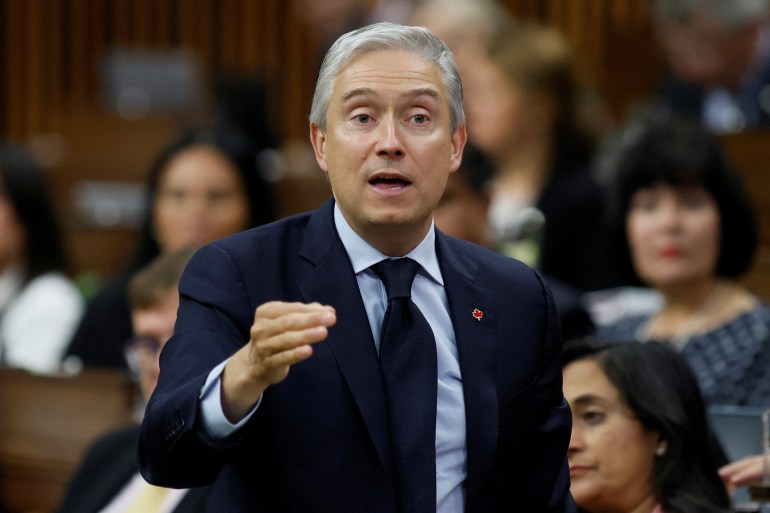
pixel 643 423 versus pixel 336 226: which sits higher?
pixel 336 226

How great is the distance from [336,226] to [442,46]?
283 millimetres

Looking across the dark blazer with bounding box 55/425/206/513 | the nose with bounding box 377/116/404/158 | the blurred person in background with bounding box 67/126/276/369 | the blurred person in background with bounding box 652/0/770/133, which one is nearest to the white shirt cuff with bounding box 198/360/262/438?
the nose with bounding box 377/116/404/158

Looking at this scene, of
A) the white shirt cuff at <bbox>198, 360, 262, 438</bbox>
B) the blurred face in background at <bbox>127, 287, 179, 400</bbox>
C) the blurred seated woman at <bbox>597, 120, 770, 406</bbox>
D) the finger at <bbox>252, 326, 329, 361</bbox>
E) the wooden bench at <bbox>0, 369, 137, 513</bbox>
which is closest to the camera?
the finger at <bbox>252, 326, 329, 361</bbox>

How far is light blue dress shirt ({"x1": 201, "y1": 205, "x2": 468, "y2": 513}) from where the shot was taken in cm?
179

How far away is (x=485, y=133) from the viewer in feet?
15.0

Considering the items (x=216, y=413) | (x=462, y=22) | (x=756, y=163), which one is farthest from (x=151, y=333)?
(x=756, y=163)

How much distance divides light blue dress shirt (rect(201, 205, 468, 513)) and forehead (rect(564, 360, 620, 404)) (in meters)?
0.78

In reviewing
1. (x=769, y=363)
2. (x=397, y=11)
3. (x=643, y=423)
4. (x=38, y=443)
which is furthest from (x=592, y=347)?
(x=397, y=11)

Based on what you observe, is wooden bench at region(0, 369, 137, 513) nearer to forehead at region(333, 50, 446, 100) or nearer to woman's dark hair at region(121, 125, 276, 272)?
woman's dark hair at region(121, 125, 276, 272)

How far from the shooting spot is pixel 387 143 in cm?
177

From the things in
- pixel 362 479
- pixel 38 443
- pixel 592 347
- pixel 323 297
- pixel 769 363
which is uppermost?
pixel 323 297

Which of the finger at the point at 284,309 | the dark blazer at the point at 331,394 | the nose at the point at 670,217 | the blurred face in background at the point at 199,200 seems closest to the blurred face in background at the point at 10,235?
the blurred face in background at the point at 199,200

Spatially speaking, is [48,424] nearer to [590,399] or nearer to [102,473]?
[102,473]

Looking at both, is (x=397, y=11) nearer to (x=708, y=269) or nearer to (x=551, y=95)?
(x=551, y=95)
